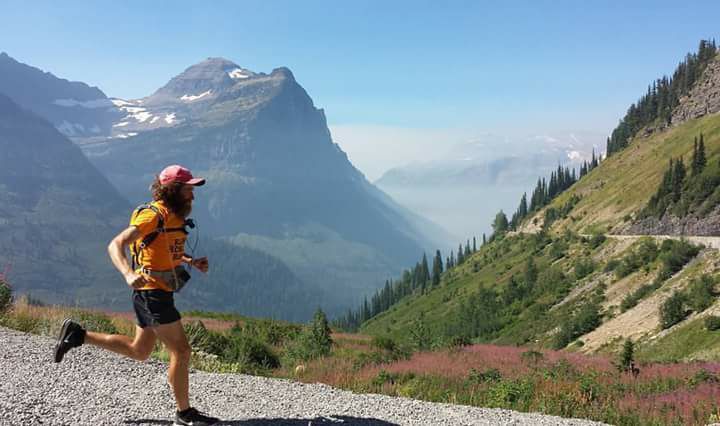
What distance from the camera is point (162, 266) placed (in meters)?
6.92

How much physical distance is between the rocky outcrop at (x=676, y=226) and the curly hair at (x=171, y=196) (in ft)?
265

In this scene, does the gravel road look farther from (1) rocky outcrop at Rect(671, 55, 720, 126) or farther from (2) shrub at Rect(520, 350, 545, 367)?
(1) rocky outcrop at Rect(671, 55, 720, 126)

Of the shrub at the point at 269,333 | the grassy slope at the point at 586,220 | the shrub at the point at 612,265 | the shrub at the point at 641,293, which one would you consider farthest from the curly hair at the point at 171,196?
the shrub at the point at 612,265

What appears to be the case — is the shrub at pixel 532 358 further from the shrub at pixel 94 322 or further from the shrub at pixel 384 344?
the shrub at pixel 94 322

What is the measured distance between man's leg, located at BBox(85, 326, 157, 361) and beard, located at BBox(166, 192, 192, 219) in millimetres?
1744

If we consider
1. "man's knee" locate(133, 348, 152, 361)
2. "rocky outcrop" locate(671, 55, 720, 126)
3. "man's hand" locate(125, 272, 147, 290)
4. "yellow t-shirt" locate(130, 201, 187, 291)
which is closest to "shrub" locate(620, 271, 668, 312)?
"man's knee" locate(133, 348, 152, 361)

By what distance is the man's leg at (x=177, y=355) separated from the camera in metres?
7.00

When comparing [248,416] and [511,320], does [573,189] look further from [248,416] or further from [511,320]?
[248,416]

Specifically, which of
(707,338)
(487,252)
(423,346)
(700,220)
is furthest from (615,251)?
(487,252)

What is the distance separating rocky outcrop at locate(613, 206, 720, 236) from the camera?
237 ft

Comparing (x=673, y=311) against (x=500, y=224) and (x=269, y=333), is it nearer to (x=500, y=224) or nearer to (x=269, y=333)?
(x=269, y=333)

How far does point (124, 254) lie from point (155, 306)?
82 centimetres

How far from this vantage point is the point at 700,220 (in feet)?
249

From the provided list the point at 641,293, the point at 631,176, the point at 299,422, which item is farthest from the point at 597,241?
the point at 299,422
